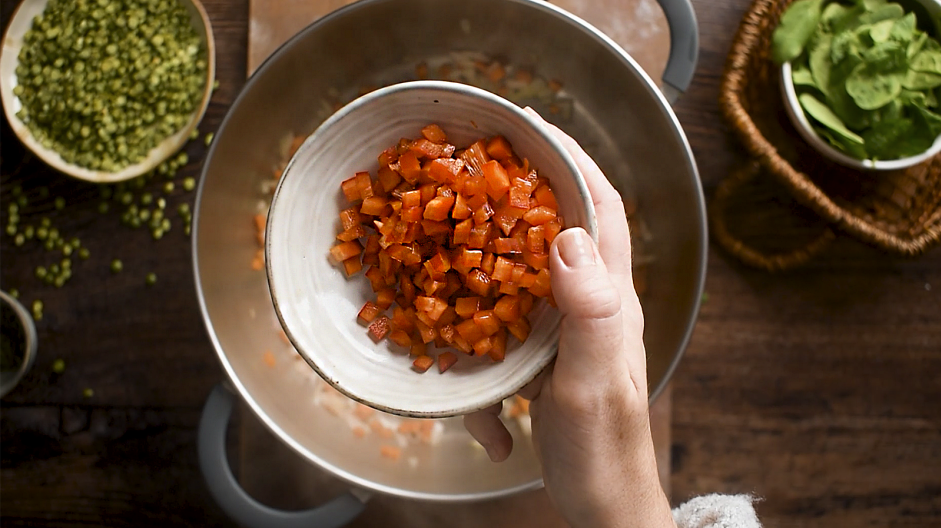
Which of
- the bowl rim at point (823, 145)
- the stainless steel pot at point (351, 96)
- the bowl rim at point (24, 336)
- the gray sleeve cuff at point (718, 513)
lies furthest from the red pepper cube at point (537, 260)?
the bowl rim at point (24, 336)

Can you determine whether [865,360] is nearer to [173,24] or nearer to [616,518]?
[616,518]

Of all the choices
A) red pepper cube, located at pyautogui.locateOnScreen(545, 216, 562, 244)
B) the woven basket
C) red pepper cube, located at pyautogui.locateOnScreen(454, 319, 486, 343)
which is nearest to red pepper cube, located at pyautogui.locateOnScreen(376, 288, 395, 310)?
red pepper cube, located at pyautogui.locateOnScreen(454, 319, 486, 343)

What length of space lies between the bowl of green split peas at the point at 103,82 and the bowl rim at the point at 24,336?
265 mm

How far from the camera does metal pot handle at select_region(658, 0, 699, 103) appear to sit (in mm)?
973

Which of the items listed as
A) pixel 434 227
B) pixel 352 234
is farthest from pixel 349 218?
pixel 434 227

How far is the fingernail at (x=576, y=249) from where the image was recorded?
68 cm

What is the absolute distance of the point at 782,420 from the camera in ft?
4.18

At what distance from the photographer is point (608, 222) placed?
0.81m

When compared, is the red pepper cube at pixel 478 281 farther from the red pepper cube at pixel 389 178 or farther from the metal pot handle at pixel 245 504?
the metal pot handle at pixel 245 504

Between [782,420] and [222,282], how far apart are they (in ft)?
3.58

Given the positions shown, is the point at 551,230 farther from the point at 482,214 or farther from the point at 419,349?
the point at 419,349

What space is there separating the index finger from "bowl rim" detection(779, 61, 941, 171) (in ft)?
1.74

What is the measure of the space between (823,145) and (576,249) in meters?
0.71

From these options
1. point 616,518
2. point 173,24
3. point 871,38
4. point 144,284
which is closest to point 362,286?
point 616,518
